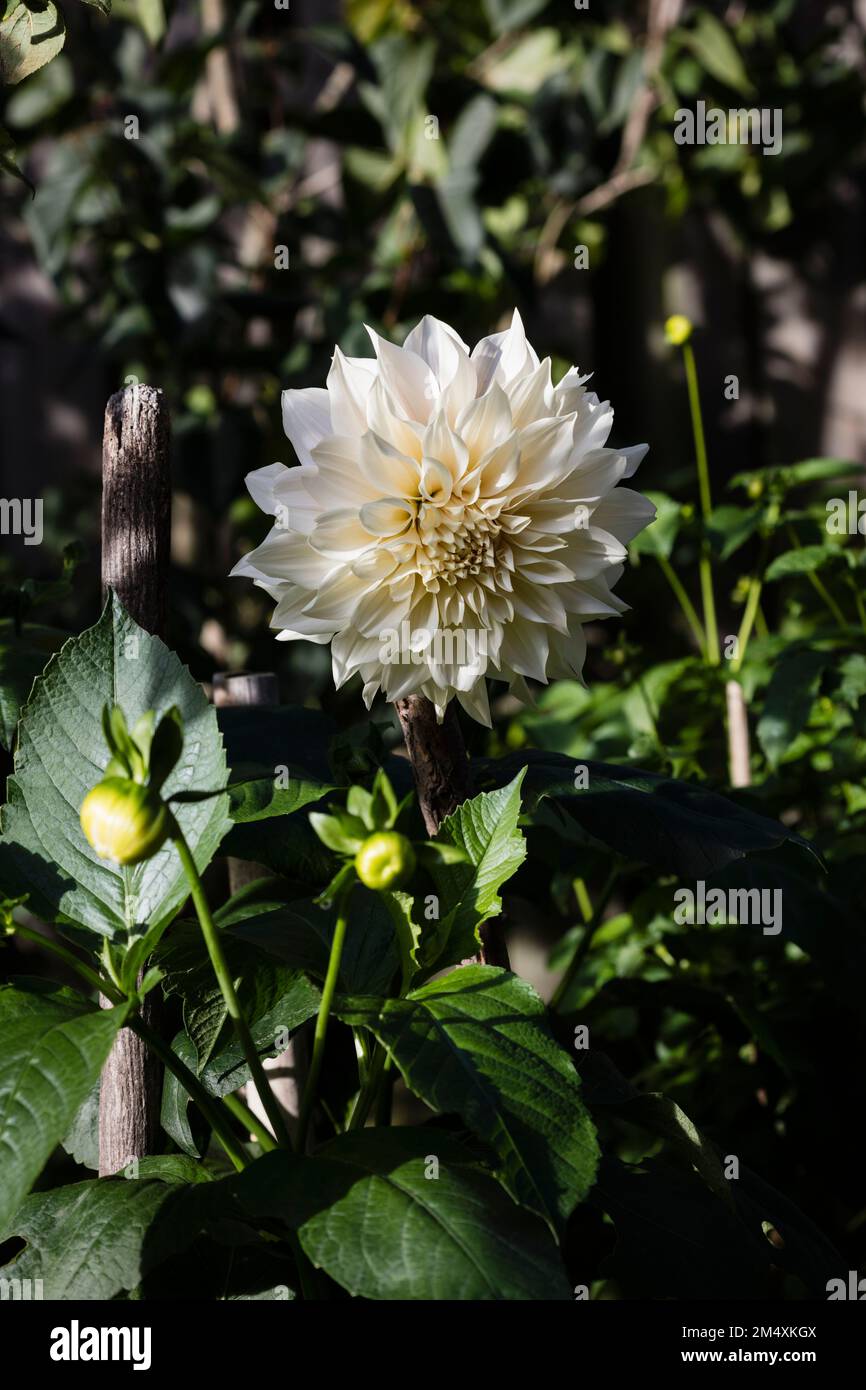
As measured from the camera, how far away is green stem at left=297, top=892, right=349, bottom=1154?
57cm

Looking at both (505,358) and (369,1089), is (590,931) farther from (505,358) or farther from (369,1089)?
(505,358)

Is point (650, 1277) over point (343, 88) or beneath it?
beneath

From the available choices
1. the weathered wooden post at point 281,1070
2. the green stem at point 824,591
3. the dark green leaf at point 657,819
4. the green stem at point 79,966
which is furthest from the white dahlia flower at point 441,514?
the green stem at point 824,591

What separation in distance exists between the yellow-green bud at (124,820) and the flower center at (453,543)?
8.7 inches

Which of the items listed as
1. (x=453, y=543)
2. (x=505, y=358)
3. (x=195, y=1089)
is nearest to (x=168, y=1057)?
(x=195, y=1089)

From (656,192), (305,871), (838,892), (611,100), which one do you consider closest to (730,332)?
(656,192)

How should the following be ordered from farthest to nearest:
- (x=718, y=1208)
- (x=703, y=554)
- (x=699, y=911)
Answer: (x=703, y=554)
(x=699, y=911)
(x=718, y=1208)

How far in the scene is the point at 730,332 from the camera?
7.00 feet

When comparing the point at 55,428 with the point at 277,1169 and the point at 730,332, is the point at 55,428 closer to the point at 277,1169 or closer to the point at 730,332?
the point at 730,332

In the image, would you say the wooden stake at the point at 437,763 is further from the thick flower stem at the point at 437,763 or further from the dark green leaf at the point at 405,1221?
the dark green leaf at the point at 405,1221

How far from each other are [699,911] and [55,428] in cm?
183

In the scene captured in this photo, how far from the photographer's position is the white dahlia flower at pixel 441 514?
66 centimetres

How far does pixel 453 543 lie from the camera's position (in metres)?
0.68

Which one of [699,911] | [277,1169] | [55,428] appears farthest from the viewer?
[55,428]
